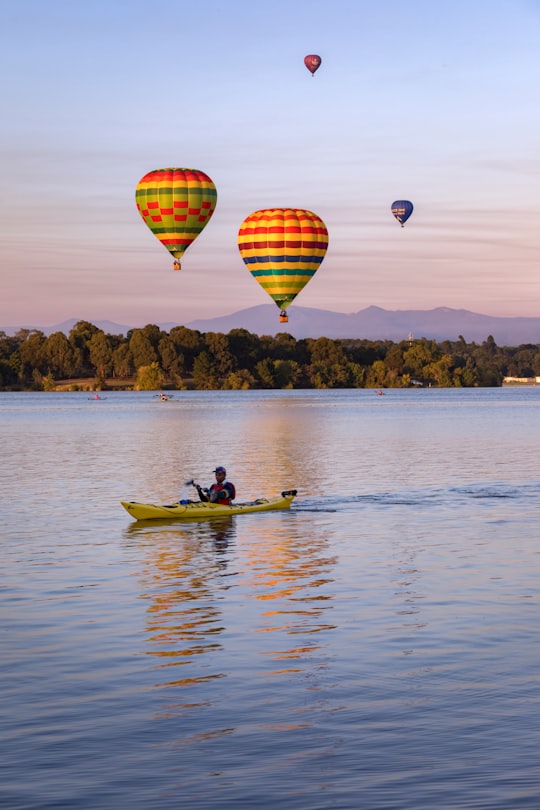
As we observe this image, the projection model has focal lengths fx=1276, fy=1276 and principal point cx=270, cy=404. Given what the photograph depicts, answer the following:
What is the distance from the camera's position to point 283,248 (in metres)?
123

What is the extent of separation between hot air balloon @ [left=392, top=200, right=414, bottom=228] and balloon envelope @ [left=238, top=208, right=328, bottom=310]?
4804cm

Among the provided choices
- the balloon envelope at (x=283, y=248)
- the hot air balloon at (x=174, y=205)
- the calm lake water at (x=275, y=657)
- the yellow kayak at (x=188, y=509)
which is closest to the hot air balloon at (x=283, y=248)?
the balloon envelope at (x=283, y=248)

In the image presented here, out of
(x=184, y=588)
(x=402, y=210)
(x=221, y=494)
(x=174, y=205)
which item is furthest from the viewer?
(x=402, y=210)

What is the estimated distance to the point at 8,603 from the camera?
27.5 meters

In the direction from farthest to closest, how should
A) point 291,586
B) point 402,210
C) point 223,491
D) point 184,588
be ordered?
point 402,210, point 223,491, point 291,586, point 184,588

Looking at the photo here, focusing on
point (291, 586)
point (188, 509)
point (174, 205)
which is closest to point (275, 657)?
point (291, 586)

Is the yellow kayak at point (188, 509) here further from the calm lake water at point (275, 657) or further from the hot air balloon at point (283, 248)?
the hot air balloon at point (283, 248)

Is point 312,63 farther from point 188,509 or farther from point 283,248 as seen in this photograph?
point 188,509

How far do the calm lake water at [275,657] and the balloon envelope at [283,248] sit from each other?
73164mm

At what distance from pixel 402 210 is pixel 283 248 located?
5348 cm

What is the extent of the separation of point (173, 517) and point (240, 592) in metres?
15.2

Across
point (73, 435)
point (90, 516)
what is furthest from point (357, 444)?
point (90, 516)

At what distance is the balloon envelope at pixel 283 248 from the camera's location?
123 meters

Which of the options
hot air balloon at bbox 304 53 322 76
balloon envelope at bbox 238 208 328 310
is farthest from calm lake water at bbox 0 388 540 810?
hot air balloon at bbox 304 53 322 76
